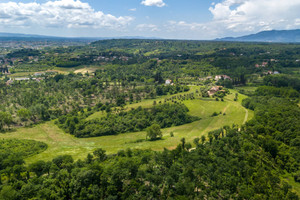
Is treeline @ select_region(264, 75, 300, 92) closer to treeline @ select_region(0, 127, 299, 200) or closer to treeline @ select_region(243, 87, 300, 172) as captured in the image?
treeline @ select_region(243, 87, 300, 172)

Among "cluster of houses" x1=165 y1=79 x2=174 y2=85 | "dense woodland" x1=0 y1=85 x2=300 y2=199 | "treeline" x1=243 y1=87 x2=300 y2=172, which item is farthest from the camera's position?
"cluster of houses" x1=165 y1=79 x2=174 y2=85

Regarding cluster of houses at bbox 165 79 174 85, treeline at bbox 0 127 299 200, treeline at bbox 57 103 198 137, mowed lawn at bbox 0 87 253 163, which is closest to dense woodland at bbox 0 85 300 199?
treeline at bbox 0 127 299 200

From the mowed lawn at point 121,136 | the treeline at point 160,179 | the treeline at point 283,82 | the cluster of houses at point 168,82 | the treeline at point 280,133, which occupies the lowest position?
the mowed lawn at point 121,136

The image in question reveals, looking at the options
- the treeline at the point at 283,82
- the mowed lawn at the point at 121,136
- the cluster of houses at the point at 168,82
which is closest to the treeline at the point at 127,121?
the mowed lawn at the point at 121,136

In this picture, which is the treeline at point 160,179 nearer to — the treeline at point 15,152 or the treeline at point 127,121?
the treeline at point 15,152

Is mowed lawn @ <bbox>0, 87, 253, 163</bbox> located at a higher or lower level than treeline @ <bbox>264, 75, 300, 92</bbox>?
lower

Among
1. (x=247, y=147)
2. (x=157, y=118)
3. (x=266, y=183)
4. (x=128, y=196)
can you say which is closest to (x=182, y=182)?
(x=128, y=196)
